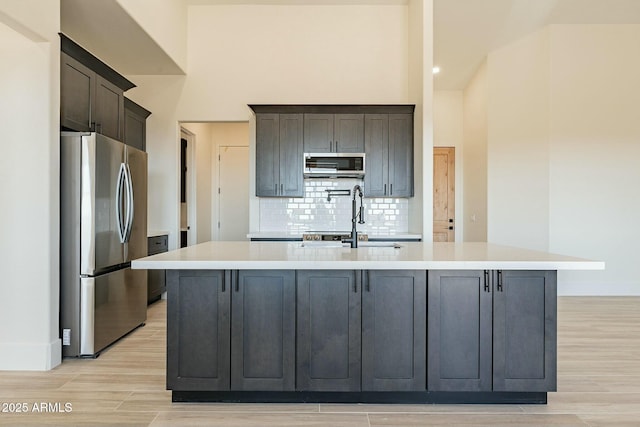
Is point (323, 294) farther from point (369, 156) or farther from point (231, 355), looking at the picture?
point (369, 156)

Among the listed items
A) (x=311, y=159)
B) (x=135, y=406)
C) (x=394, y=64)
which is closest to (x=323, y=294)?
(x=135, y=406)

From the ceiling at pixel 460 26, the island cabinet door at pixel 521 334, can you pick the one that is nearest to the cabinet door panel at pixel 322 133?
the ceiling at pixel 460 26

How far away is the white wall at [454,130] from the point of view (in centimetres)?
734

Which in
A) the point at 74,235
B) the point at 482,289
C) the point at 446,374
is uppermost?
the point at 74,235

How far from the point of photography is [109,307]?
11.1 feet

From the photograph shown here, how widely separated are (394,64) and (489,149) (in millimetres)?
1841

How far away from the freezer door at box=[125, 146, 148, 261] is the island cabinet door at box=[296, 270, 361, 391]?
2.00 metres

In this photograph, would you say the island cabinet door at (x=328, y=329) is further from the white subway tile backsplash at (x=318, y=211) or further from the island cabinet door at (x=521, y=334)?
the white subway tile backsplash at (x=318, y=211)

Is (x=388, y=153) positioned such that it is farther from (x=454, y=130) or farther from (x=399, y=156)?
(x=454, y=130)

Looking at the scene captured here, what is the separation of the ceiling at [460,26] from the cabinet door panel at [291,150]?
148cm

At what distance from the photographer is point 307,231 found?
5.27 meters

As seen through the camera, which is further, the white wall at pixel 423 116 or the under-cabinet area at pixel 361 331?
the white wall at pixel 423 116

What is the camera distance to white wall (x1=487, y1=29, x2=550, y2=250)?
551 centimetres

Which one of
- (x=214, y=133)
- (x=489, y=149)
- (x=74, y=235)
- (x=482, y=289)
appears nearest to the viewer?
(x=482, y=289)
